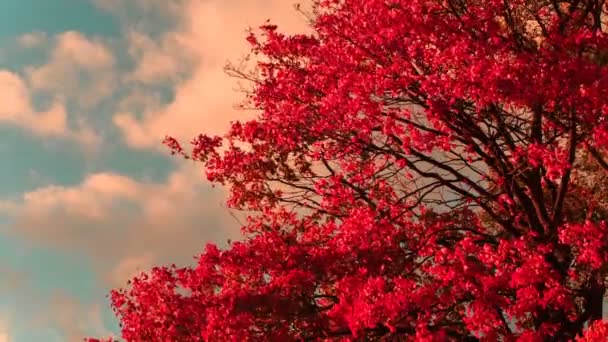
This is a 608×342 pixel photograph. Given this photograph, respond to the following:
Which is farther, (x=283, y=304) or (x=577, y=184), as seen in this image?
(x=577, y=184)

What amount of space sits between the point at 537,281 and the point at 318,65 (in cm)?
758

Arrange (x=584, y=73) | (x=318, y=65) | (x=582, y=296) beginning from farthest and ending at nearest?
(x=318, y=65) < (x=582, y=296) < (x=584, y=73)

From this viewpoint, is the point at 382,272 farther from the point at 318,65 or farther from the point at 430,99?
the point at 318,65

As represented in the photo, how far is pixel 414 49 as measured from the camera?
17422mm

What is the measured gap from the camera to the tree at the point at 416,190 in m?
15.7

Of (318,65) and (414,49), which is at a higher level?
(318,65)

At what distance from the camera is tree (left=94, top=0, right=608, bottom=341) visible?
51.4 ft

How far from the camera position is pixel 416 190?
18188 millimetres

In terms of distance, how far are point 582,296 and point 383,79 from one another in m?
6.90

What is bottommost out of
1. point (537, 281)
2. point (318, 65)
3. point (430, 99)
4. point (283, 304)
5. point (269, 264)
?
point (537, 281)

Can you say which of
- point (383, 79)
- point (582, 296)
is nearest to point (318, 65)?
point (383, 79)

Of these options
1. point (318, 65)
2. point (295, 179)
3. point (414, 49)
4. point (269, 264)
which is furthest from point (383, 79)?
point (269, 264)

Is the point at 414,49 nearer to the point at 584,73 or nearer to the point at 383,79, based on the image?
the point at 383,79

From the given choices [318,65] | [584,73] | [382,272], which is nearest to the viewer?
[584,73]
